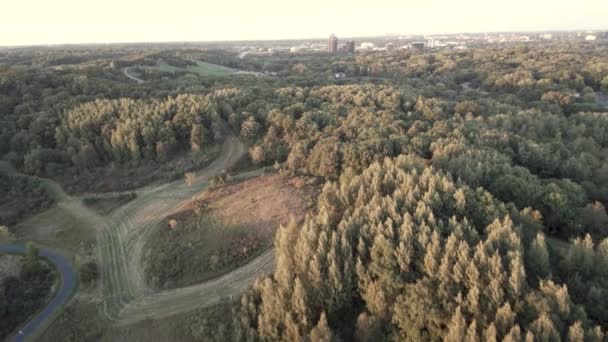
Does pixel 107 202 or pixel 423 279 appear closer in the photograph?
pixel 423 279

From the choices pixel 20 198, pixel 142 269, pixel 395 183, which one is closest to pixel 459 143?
pixel 395 183

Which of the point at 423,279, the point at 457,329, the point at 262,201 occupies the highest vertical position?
the point at 423,279

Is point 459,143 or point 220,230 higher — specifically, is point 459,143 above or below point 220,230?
above

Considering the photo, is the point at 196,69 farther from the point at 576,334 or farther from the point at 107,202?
the point at 576,334

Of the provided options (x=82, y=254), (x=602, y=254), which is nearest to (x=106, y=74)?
(x=82, y=254)

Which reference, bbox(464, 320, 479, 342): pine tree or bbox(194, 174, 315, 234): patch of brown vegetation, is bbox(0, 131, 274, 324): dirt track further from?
bbox(464, 320, 479, 342): pine tree

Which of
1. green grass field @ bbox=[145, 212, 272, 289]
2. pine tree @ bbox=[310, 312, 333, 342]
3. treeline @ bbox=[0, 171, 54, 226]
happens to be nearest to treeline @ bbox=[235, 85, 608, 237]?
green grass field @ bbox=[145, 212, 272, 289]
